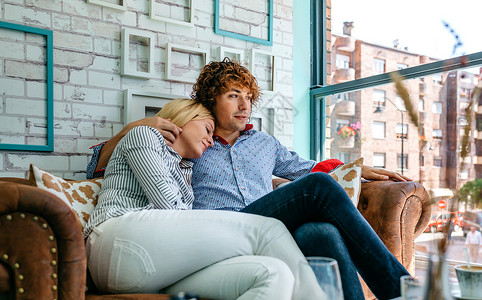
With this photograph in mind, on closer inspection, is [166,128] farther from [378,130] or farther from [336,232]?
[378,130]

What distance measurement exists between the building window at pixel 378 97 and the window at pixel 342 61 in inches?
12.3

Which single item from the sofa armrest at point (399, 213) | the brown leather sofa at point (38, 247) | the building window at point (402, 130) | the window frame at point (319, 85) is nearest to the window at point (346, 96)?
the window frame at point (319, 85)

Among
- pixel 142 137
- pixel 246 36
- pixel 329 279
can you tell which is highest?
pixel 246 36

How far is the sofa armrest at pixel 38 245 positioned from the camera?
38.9 inches

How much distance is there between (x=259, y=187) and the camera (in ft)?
6.86

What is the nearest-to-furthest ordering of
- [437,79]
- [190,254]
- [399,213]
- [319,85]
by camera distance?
[190,254], [399,213], [437,79], [319,85]

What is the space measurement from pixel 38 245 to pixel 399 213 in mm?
1410

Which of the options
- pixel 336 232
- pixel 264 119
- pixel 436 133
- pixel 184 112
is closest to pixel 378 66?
pixel 436 133

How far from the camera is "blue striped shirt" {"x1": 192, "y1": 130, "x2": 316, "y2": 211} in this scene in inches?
78.2

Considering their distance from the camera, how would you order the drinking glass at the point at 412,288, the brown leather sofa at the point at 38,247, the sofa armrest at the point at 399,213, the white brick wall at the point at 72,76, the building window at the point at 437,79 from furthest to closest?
the building window at the point at 437,79 → the white brick wall at the point at 72,76 → the sofa armrest at the point at 399,213 → the brown leather sofa at the point at 38,247 → the drinking glass at the point at 412,288

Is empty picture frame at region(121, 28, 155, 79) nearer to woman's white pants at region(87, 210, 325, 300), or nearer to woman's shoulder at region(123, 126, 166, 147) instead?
woman's shoulder at region(123, 126, 166, 147)

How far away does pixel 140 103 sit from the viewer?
2.27 metres

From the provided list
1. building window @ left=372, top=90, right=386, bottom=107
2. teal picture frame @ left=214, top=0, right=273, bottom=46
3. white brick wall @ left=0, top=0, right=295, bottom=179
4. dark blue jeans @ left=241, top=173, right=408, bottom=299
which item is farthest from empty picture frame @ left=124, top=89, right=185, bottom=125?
building window @ left=372, top=90, right=386, bottom=107

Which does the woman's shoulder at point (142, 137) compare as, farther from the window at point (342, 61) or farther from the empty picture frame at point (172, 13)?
the window at point (342, 61)
